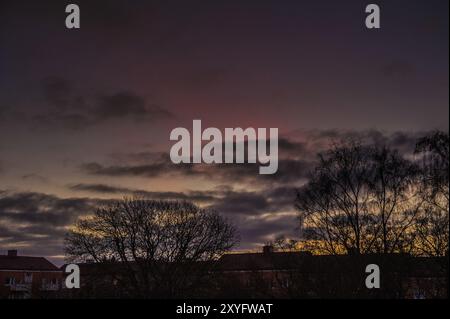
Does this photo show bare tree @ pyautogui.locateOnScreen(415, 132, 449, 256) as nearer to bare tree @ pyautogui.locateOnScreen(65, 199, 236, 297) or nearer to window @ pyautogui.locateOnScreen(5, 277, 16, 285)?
bare tree @ pyautogui.locateOnScreen(65, 199, 236, 297)

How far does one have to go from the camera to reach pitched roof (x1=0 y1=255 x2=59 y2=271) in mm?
96994

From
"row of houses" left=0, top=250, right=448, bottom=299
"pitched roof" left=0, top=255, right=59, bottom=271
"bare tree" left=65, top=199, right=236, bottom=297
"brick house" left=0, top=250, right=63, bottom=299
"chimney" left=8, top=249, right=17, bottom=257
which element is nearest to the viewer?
"row of houses" left=0, top=250, right=448, bottom=299

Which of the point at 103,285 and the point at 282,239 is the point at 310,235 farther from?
the point at 103,285

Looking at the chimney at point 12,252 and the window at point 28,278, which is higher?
the chimney at point 12,252

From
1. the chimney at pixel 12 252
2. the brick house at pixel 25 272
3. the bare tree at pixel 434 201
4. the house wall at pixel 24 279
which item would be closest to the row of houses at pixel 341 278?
the bare tree at pixel 434 201

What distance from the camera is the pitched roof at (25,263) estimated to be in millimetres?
96994

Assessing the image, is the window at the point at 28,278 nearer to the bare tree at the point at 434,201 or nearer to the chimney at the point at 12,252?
the chimney at the point at 12,252

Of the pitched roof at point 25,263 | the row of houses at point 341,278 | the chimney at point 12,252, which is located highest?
the chimney at point 12,252

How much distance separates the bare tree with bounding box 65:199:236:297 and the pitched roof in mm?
50737

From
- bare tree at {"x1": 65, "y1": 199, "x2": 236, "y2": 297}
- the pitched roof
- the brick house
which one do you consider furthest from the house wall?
bare tree at {"x1": 65, "y1": 199, "x2": 236, "y2": 297}

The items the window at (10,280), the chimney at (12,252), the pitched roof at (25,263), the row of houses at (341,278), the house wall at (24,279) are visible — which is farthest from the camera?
the chimney at (12,252)

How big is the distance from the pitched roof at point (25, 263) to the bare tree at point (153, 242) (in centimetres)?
5074

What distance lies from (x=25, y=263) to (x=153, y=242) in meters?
57.5
